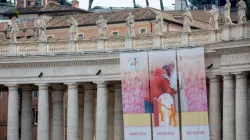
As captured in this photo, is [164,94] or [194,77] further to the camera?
[164,94]

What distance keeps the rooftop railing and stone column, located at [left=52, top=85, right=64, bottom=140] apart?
421cm

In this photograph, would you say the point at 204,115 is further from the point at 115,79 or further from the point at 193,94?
the point at 115,79

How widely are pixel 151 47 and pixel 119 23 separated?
1242 inches

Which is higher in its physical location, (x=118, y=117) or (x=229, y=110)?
(x=229, y=110)

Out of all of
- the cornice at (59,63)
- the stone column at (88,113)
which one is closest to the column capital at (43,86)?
the cornice at (59,63)

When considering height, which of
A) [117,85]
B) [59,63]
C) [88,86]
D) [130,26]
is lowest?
[88,86]

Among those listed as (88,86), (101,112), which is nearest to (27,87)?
(88,86)

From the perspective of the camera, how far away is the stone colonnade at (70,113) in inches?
2842

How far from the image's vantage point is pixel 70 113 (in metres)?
73.2

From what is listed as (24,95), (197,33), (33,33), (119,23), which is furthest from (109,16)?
(197,33)

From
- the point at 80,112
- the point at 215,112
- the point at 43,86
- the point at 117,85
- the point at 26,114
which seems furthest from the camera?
the point at 80,112

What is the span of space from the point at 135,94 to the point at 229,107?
8.52 metres

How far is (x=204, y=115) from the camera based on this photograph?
66250 mm

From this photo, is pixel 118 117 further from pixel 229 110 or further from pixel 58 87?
pixel 229 110
